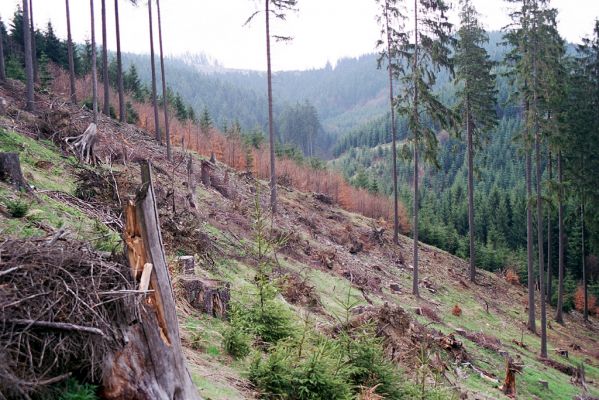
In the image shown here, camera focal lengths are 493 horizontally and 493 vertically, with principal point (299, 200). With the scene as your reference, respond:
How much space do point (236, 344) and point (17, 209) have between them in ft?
12.9

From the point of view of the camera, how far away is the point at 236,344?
24.0 ft

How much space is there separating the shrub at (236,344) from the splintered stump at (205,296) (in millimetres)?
1438

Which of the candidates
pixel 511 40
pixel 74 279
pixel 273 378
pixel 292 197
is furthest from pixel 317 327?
pixel 292 197

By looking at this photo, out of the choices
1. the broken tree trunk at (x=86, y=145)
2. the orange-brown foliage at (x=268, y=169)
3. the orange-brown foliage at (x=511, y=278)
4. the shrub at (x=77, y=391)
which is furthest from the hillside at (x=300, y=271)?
the orange-brown foliage at (x=268, y=169)

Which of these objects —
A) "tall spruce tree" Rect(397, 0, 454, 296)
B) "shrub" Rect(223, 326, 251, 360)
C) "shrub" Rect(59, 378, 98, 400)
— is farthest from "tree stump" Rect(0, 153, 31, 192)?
"tall spruce tree" Rect(397, 0, 454, 296)

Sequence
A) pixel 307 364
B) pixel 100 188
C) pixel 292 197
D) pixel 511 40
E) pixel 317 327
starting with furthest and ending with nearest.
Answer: pixel 292 197
pixel 511 40
pixel 100 188
pixel 317 327
pixel 307 364

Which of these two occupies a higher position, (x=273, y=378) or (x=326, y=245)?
(x=273, y=378)

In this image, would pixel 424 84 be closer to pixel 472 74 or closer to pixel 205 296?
pixel 472 74

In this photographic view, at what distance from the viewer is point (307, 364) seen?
625 cm

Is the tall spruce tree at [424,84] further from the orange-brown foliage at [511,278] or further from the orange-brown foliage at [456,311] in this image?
the orange-brown foliage at [511,278]

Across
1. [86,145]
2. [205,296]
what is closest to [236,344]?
[205,296]

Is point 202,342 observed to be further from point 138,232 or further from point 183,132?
point 183,132

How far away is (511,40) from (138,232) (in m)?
20.9

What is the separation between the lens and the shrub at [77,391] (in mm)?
3586
